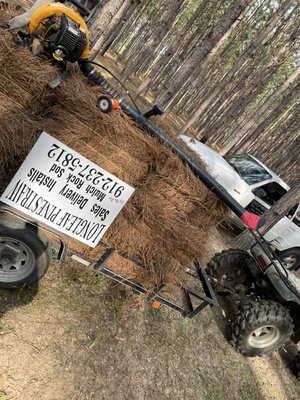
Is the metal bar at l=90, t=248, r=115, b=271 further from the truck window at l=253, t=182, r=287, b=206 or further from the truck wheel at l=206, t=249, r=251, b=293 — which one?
the truck window at l=253, t=182, r=287, b=206

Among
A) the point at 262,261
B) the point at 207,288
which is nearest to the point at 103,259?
the point at 207,288

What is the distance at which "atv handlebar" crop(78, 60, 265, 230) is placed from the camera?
8.99ft

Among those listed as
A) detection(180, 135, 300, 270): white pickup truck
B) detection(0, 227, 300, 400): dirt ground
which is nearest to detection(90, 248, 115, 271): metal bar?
detection(0, 227, 300, 400): dirt ground

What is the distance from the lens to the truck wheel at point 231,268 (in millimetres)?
5215

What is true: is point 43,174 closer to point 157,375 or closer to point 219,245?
point 157,375

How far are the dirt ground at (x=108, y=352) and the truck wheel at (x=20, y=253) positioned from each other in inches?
10.3

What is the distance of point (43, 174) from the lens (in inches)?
102

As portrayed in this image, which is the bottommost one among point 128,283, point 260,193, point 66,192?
point 128,283

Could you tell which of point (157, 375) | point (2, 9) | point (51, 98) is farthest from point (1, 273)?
point (2, 9)

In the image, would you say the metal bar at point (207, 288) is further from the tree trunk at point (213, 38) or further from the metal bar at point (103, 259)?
the tree trunk at point (213, 38)

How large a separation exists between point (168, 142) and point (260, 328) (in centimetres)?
294

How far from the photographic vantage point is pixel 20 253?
2.81m

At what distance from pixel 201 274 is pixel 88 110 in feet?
7.51

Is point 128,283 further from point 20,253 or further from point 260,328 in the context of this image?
point 260,328
